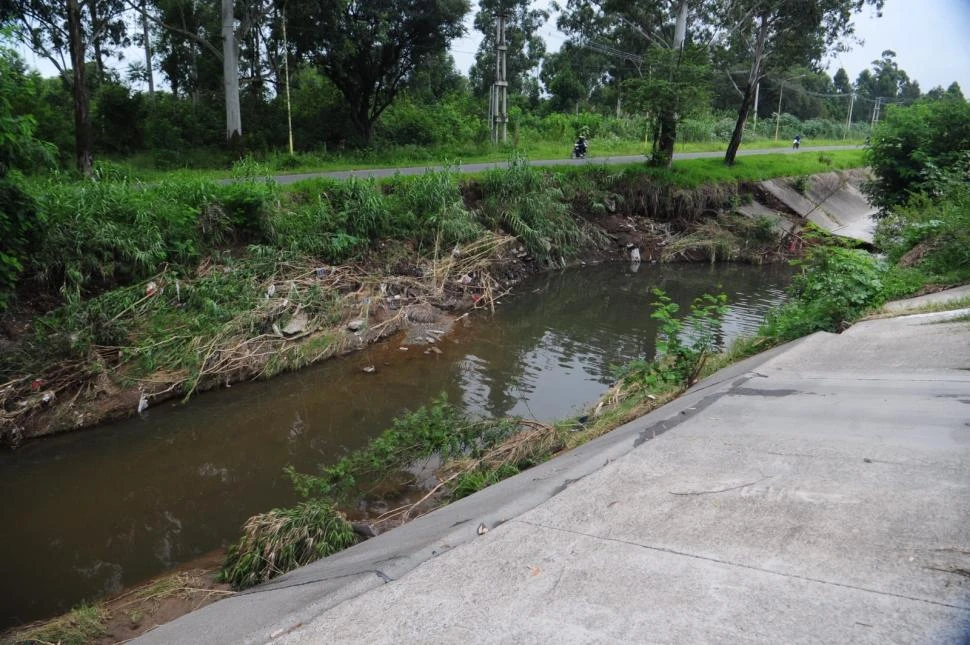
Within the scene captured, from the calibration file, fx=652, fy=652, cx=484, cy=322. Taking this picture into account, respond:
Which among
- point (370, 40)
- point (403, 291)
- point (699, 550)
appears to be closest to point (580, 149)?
point (370, 40)

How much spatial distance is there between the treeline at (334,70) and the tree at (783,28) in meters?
0.04

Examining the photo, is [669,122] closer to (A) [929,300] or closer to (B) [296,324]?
(A) [929,300]

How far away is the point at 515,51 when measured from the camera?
38.1 meters

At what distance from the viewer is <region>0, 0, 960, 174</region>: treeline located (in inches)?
691

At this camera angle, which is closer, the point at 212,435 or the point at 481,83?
the point at 212,435

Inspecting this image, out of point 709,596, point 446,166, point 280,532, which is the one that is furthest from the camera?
point 446,166

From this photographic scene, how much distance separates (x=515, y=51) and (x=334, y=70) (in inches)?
806

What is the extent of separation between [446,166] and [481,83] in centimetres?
2469

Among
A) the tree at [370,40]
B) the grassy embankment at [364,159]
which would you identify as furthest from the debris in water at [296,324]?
the tree at [370,40]

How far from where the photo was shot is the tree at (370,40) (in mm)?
18766

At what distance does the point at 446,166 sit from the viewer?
48.5ft

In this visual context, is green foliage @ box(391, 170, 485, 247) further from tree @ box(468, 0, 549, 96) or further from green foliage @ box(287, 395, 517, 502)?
tree @ box(468, 0, 549, 96)

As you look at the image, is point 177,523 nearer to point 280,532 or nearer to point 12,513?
point 12,513

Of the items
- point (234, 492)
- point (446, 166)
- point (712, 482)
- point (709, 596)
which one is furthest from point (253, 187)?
point (709, 596)
